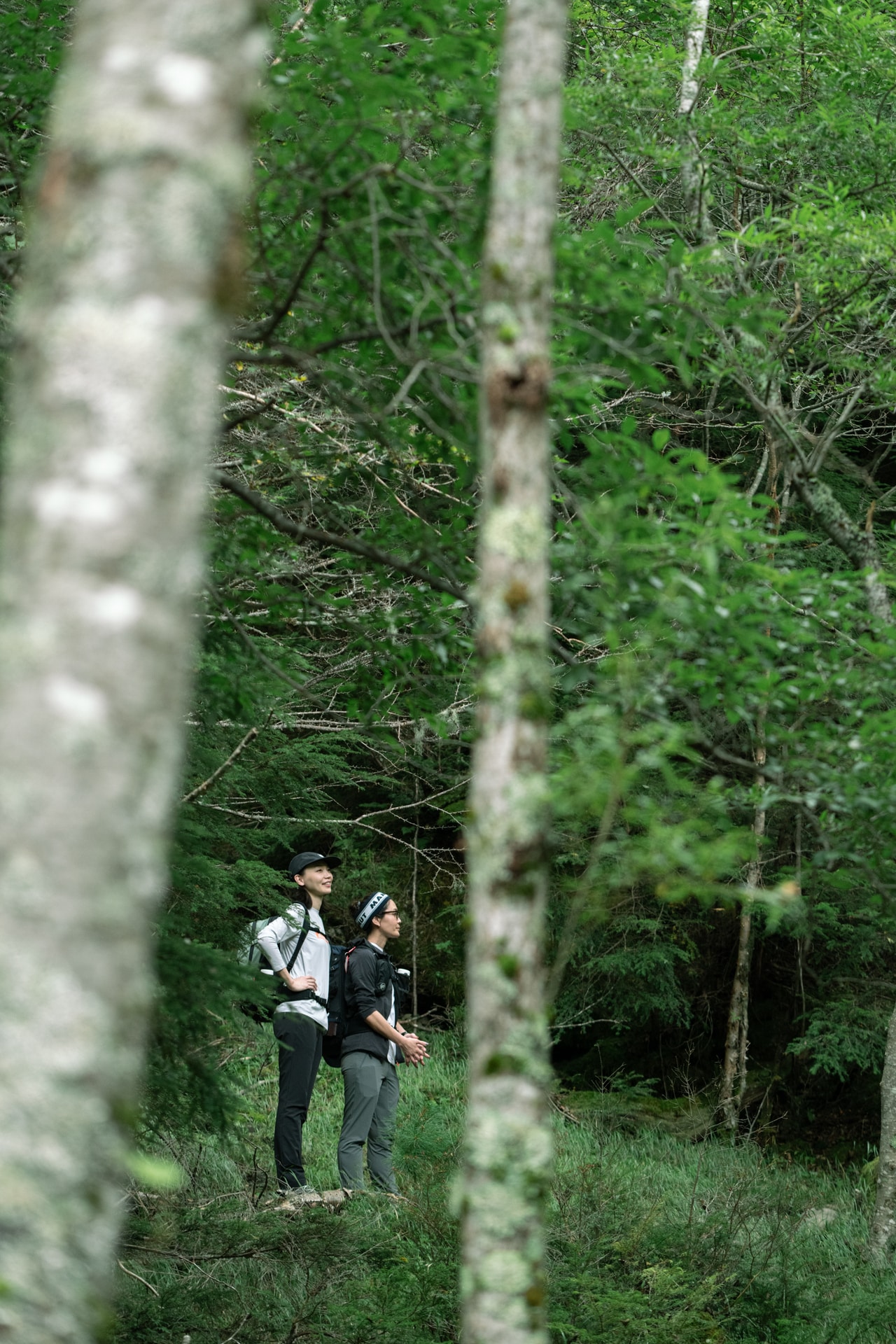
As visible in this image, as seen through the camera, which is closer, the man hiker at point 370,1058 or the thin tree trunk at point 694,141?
the thin tree trunk at point 694,141

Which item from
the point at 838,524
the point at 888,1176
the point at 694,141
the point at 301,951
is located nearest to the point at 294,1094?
the point at 301,951

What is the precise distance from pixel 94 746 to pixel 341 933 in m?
12.3

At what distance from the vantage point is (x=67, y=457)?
1617mm

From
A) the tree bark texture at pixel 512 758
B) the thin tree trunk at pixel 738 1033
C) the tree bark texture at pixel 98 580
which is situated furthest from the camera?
the thin tree trunk at pixel 738 1033

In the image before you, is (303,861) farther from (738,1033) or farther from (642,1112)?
(738,1033)

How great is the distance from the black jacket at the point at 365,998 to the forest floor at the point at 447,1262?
2.55ft

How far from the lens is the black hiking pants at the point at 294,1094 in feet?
23.4

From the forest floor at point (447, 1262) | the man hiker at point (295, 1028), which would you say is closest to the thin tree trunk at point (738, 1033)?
the forest floor at point (447, 1262)

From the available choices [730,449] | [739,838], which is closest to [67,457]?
[739,838]

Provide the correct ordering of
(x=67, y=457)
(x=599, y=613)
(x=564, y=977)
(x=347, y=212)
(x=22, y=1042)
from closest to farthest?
(x=22, y=1042), (x=67, y=457), (x=599, y=613), (x=347, y=212), (x=564, y=977)

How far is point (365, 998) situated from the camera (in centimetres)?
746

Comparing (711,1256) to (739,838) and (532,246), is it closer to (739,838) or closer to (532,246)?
(739,838)

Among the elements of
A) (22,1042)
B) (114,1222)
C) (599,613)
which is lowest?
(114,1222)

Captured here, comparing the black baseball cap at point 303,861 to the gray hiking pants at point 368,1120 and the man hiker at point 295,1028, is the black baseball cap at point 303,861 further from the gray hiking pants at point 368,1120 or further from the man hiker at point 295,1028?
the gray hiking pants at point 368,1120
